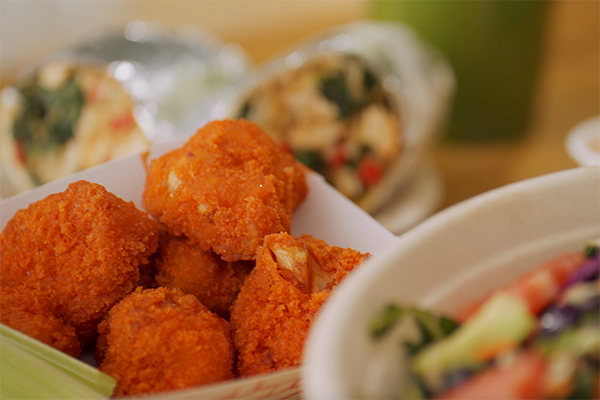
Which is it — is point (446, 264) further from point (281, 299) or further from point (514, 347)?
point (281, 299)

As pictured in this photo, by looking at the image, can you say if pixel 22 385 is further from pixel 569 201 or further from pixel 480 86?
pixel 480 86

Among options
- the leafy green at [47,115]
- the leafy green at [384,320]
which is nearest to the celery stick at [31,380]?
the leafy green at [384,320]

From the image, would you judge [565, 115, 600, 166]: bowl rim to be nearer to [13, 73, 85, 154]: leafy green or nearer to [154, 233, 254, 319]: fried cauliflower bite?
[154, 233, 254, 319]: fried cauliflower bite

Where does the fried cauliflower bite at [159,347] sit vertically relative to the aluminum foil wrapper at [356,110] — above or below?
above

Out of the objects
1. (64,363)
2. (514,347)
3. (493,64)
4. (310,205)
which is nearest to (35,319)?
(64,363)

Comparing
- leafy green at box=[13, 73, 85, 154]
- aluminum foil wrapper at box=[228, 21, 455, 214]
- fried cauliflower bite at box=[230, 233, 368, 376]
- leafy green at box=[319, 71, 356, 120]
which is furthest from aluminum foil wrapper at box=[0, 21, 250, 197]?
fried cauliflower bite at box=[230, 233, 368, 376]

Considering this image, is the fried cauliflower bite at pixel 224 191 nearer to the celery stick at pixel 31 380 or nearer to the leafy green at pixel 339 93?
the celery stick at pixel 31 380
